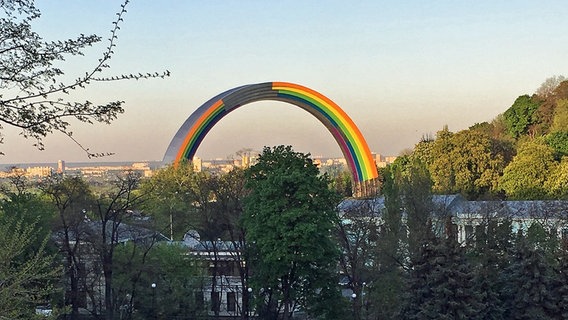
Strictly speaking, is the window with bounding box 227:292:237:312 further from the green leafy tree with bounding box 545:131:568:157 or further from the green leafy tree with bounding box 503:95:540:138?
the green leafy tree with bounding box 503:95:540:138

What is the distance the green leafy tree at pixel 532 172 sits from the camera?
2638 centimetres

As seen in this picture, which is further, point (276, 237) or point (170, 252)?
point (170, 252)

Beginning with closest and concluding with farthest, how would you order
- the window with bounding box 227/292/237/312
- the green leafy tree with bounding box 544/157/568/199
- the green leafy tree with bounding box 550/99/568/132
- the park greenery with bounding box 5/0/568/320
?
the park greenery with bounding box 5/0/568/320, the window with bounding box 227/292/237/312, the green leafy tree with bounding box 544/157/568/199, the green leafy tree with bounding box 550/99/568/132

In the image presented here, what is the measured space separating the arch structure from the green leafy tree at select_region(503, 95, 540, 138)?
9.01 meters

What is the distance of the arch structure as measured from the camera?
34500 millimetres

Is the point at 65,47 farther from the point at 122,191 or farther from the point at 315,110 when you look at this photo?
the point at 315,110

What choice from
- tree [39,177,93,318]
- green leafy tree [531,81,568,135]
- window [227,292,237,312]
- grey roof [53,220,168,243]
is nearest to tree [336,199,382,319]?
window [227,292,237,312]

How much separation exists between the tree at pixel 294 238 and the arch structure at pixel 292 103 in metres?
18.7

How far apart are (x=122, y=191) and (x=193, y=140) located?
15998 millimetres

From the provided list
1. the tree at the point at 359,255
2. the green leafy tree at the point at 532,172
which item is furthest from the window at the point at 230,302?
the green leafy tree at the point at 532,172

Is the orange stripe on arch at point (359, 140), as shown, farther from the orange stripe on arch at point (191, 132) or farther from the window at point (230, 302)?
the window at point (230, 302)

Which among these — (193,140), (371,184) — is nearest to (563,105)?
(371,184)

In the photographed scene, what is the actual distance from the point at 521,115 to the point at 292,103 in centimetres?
1414

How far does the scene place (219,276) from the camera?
20438 millimetres
